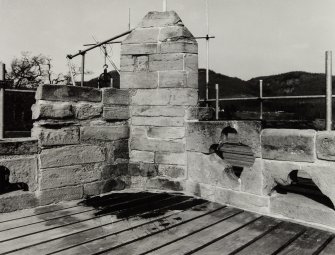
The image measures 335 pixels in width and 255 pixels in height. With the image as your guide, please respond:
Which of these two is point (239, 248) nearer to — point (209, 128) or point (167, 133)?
point (209, 128)

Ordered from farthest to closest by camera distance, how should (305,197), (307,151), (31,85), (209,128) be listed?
(31,85) → (209,128) → (305,197) → (307,151)

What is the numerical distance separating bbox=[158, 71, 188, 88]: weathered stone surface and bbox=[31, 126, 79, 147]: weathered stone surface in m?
1.20

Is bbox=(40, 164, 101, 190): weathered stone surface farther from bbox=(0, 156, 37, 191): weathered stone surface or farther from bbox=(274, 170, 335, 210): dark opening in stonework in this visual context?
bbox=(274, 170, 335, 210): dark opening in stonework

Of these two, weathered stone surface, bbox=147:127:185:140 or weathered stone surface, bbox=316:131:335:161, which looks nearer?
weathered stone surface, bbox=316:131:335:161

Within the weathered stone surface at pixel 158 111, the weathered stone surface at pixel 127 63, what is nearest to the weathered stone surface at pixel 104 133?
the weathered stone surface at pixel 158 111

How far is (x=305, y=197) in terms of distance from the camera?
323 cm

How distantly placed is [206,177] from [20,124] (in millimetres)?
8266

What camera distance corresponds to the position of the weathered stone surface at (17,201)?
10.7 ft

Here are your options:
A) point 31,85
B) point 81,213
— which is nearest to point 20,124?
point 81,213

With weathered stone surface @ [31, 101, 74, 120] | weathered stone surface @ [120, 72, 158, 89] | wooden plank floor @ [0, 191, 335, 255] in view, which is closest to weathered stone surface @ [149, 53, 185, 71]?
weathered stone surface @ [120, 72, 158, 89]

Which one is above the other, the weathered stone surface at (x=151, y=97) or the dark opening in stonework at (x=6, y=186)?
the weathered stone surface at (x=151, y=97)

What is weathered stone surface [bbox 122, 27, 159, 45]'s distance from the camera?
4223 mm

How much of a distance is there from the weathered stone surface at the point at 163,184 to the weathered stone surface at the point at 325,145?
1.77 meters

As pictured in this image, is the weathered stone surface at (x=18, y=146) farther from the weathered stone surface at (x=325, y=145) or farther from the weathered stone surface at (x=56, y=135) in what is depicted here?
the weathered stone surface at (x=325, y=145)
